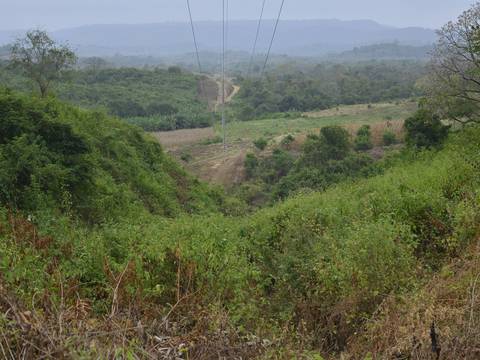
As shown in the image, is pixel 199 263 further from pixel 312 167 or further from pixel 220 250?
pixel 312 167

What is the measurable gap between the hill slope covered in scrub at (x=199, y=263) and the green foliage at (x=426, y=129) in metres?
5.76

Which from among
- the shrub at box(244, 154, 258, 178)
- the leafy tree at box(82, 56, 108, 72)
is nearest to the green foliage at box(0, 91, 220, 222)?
the shrub at box(244, 154, 258, 178)

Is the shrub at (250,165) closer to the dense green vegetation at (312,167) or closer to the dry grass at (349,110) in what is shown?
the dense green vegetation at (312,167)

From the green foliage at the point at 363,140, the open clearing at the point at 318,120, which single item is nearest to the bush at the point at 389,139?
the green foliage at the point at 363,140

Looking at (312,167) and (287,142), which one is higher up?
(312,167)

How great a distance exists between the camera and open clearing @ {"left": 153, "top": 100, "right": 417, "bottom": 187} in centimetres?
3162

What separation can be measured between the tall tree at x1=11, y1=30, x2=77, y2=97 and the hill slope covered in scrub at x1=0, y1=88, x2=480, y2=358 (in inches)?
330

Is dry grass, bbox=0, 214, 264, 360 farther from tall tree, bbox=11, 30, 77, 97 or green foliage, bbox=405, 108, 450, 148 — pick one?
tall tree, bbox=11, 30, 77, 97

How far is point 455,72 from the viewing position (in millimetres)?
16188

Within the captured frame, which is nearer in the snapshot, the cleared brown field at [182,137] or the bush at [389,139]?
the bush at [389,139]

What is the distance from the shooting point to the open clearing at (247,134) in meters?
31.6

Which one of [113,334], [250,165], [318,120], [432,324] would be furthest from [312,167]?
[318,120]

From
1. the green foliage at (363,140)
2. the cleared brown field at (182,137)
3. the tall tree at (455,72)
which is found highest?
the tall tree at (455,72)

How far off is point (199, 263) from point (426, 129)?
13.8 meters
